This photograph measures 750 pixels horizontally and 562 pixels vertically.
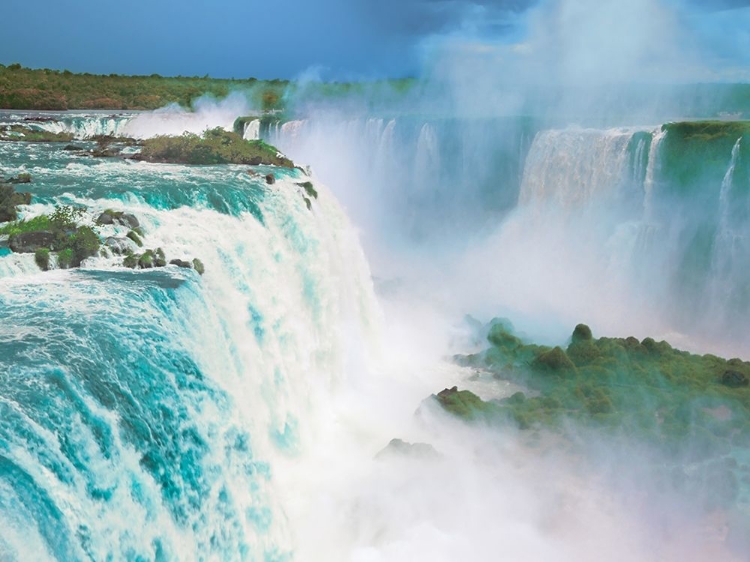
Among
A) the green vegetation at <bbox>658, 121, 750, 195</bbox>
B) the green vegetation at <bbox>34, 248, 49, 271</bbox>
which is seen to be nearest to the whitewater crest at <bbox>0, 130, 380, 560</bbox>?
the green vegetation at <bbox>34, 248, 49, 271</bbox>

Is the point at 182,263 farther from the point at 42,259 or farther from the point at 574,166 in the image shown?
the point at 574,166

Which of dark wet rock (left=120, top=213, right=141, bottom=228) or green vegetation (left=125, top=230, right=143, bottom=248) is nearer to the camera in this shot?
green vegetation (left=125, top=230, right=143, bottom=248)

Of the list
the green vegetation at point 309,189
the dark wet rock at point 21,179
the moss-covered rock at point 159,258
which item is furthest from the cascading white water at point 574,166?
the dark wet rock at point 21,179

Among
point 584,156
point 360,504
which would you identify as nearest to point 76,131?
point 584,156

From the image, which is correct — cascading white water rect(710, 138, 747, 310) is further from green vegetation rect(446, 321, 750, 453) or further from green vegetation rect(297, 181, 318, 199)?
green vegetation rect(297, 181, 318, 199)

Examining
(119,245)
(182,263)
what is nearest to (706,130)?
(182,263)

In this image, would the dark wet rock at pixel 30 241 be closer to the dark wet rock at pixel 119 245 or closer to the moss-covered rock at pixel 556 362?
the dark wet rock at pixel 119 245
